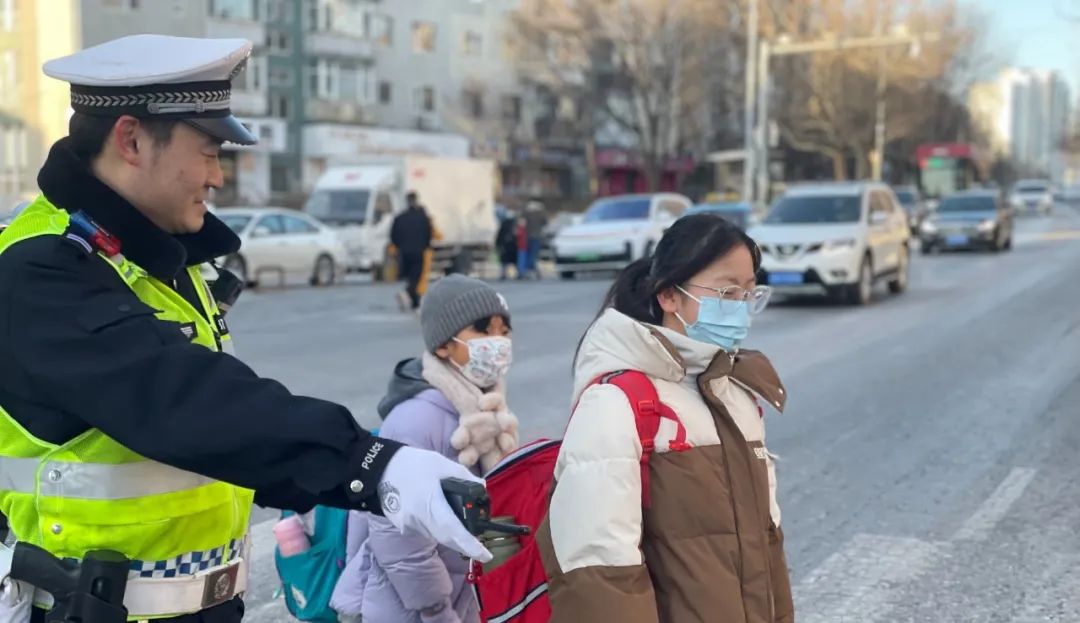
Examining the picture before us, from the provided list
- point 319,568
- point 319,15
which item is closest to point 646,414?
point 319,568

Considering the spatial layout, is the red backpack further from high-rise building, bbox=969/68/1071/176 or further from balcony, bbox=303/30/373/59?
high-rise building, bbox=969/68/1071/176

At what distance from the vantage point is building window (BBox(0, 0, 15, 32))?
145ft

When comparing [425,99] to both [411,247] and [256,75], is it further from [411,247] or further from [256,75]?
[411,247]

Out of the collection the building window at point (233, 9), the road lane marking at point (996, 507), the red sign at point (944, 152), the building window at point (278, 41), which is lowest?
the road lane marking at point (996, 507)

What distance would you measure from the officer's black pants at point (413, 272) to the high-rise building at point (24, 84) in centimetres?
2985

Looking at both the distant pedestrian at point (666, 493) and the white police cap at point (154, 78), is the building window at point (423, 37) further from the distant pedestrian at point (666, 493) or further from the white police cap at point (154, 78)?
the white police cap at point (154, 78)

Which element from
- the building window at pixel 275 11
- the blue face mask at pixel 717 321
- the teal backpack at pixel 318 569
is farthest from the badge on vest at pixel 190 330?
the building window at pixel 275 11

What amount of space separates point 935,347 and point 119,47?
11.6 m

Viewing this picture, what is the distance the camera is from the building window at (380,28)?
54594 millimetres

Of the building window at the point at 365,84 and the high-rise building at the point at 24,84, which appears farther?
the building window at the point at 365,84

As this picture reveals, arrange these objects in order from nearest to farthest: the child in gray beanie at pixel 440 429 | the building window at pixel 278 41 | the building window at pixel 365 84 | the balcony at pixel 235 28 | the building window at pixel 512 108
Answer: the child in gray beanie at pixel 440 429, the balcony at pixel 235 28, the building window at pixel 278 41, the building window at pixel 365 84, the building window at pixel 512 108

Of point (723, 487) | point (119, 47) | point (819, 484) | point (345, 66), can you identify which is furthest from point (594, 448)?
point (345, 66)

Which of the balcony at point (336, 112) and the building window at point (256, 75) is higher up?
the building window at point (256, 75)

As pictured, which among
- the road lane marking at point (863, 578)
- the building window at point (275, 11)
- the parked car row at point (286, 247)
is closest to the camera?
the road lane marking at point (863, 578)
